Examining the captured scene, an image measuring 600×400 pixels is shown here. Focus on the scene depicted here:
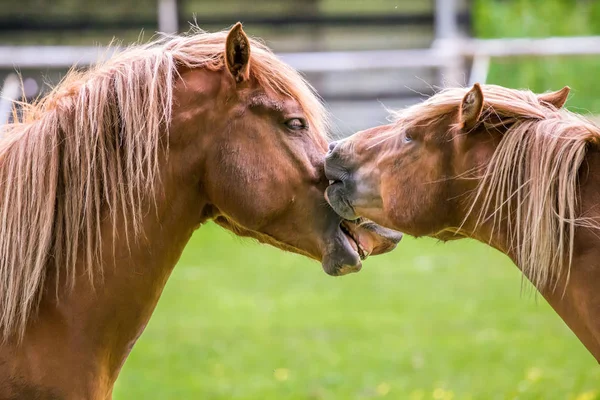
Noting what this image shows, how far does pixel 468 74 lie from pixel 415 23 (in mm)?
2445

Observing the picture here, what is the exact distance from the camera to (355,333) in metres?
7.56

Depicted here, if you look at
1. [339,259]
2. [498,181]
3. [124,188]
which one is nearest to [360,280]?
[339,259]

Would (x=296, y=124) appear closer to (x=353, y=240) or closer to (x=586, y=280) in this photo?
(x=353, y=240)

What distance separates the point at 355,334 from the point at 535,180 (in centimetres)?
495

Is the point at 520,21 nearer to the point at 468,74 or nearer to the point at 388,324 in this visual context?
the point at 468,74

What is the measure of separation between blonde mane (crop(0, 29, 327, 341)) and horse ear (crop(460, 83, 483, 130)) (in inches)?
39.6

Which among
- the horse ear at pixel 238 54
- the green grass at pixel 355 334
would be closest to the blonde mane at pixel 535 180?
the horse ear at pixel 238 54

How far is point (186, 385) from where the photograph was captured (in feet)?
20.5

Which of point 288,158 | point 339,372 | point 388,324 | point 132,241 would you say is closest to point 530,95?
point 288,158

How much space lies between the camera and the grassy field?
6.21m

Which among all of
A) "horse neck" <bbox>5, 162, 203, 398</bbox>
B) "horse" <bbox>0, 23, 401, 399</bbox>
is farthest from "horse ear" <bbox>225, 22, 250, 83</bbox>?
"horse neck" <bbox>5, 162, 203, 398</bbox>

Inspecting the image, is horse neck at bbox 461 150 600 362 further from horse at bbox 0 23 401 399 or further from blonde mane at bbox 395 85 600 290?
horse at bbox 0 23 401 399

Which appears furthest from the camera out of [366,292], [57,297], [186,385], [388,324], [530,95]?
[366,292]

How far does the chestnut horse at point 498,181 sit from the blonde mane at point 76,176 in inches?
27.3
